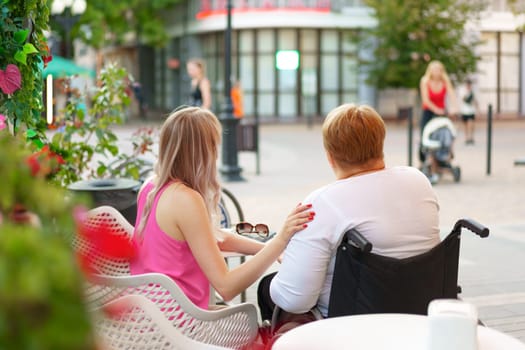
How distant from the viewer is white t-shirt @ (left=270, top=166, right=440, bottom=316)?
3.10 meters

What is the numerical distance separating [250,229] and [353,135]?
4.16ft

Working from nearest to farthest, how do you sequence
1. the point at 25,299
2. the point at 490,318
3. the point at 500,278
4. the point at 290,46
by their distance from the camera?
the point at 25,299, the point at 490,318, the point at 500,278, the point at 290,46

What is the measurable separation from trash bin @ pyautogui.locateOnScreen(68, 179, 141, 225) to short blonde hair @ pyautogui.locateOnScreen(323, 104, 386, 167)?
263 centimetres

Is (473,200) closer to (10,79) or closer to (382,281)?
(10,79)

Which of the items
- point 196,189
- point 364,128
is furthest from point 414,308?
point 196,189


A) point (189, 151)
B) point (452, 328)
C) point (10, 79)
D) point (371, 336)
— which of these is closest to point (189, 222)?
point (189, 151)

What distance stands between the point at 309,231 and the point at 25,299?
239 centimetres

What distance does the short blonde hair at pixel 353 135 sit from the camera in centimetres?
319

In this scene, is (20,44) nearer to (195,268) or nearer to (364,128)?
(195,268)

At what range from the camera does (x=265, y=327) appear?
369cm

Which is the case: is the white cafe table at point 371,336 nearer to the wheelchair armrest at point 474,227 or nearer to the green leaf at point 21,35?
the wheelchair armrest at point 474,227

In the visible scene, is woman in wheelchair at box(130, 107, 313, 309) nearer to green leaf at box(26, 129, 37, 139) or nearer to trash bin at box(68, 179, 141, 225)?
green leaf at box(26, 129, 37, 139)

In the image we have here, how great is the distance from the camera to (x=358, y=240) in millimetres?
3010

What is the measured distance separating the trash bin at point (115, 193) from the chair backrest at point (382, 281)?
2752 mm
